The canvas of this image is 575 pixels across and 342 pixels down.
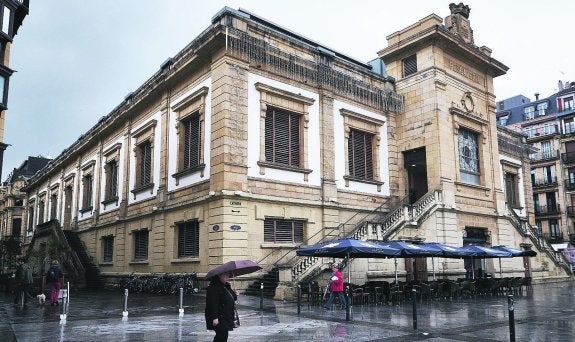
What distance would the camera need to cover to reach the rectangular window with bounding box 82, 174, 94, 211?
37188mm

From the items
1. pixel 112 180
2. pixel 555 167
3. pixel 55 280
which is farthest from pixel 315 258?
pixel 555 167

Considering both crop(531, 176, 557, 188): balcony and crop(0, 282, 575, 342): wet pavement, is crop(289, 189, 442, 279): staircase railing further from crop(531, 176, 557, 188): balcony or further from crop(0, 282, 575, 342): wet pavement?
crop(531, 176, 557, 188): balcony

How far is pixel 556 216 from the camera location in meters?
54.1

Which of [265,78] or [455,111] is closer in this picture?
[265,78]

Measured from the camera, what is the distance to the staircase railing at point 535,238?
32750 millimetres

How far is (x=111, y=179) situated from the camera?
1324 inches

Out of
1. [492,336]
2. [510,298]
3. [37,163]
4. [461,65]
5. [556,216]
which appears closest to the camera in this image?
[510,298]

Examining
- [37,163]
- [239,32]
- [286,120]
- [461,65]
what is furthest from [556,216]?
[37,163]

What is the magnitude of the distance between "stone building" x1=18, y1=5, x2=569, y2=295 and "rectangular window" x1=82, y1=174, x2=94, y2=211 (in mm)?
2695

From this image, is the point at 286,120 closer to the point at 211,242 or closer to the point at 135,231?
the point at 211,242

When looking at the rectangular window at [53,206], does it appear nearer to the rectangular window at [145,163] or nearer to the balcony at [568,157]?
the rectangular window at [145,163]

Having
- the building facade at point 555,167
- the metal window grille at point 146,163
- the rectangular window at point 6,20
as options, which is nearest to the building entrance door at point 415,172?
the metal window grille at point 146,163

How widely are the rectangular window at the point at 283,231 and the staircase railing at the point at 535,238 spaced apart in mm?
16257

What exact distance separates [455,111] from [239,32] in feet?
45.7
